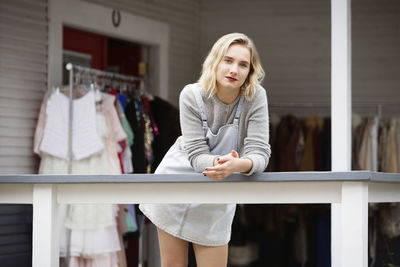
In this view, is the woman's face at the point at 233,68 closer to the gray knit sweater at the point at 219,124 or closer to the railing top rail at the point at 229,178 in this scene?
the gray knit sweater at the point at 219,124

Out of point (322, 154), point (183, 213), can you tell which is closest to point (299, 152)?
point (322, 154)

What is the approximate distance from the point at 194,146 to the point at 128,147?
285cm

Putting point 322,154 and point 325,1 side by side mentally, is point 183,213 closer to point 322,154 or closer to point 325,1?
point 322,154

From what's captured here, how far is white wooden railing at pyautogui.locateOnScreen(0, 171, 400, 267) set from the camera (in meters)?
2.85

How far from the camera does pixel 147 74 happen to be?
6.79m

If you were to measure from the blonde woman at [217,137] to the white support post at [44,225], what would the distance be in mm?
498

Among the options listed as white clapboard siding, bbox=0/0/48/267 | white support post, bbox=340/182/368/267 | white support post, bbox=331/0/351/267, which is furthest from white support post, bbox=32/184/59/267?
white clapboard siding, bbox=0/0/48/267

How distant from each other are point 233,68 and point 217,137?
0.31 metres

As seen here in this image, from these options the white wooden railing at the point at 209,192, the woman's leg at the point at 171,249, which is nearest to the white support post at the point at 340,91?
the white wooden railing at the point at 209,192

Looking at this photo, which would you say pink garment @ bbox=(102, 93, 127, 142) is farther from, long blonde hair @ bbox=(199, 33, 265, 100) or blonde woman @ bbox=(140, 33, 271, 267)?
long blonde hair @ bbox=(199, 33, 265, 100)

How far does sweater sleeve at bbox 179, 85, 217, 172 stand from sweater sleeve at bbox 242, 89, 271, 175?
0.17 meters

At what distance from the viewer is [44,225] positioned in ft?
10.5

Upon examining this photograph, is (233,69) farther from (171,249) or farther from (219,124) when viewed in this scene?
(171,249)

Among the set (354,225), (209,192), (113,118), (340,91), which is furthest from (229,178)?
(113,118)
